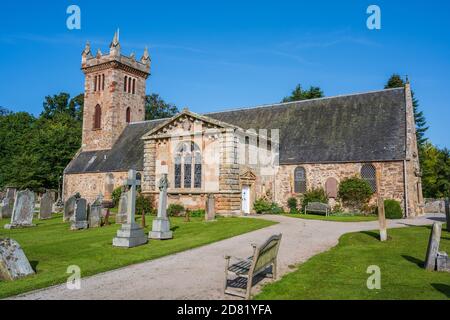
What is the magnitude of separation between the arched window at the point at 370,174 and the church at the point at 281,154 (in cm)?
7

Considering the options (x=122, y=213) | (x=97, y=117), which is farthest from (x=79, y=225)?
(x=97, y=117)

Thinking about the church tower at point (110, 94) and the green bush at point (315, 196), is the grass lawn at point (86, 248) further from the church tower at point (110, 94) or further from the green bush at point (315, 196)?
the church tower at point (110, 94)

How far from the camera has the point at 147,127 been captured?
132 ft

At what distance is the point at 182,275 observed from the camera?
875cm

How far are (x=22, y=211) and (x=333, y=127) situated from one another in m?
23.1

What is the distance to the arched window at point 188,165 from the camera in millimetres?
25312

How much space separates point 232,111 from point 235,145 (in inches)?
564

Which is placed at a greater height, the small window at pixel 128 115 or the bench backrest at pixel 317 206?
the small window at pixel 128 115

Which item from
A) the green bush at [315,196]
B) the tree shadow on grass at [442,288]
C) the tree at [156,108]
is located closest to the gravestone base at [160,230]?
the tree shadow on grass at [442,288]

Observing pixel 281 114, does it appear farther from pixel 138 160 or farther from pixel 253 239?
pixel 253 239
